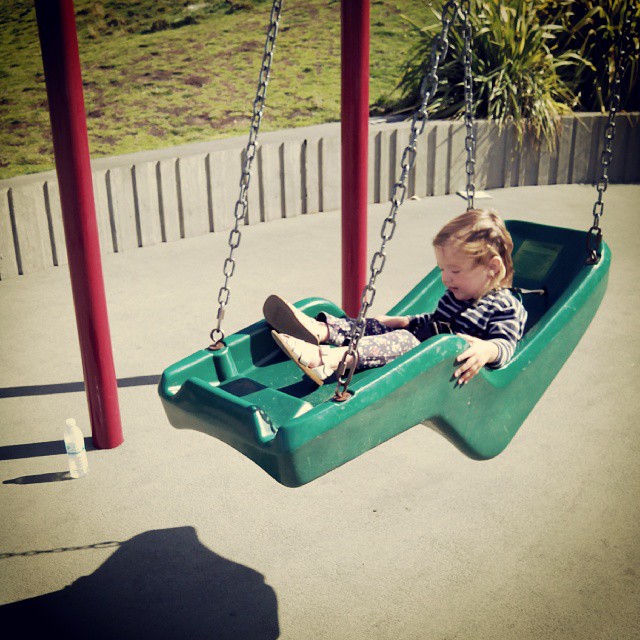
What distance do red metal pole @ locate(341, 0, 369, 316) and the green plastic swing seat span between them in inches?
26.9

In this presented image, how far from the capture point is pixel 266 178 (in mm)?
6531

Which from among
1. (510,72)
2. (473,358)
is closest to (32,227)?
(473,358)

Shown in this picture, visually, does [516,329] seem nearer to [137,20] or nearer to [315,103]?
[315,103]

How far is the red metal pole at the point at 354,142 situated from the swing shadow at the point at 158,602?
68.1 inches

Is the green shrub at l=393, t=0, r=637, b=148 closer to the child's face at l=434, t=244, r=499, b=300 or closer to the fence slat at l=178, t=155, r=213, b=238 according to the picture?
the fence slat at l=178, t=155, r=213, b=238

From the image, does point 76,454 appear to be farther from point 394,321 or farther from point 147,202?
point 147,202

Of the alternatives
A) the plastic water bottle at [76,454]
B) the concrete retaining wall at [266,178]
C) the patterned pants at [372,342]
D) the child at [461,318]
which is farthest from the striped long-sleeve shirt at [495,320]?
the concrete retaining wall at [266,178]

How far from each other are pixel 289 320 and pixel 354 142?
1.49 metres

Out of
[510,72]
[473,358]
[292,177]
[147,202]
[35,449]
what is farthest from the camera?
[510,72]

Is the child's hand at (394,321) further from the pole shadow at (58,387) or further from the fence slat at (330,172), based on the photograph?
the fence slat at (330,172)

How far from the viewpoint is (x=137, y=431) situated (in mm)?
3779

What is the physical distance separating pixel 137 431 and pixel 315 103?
5.91 m

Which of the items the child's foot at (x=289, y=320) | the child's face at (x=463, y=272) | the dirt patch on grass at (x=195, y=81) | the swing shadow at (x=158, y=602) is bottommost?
the swing shadow at (x=158, y=602)

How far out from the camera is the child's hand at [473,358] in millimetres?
2635
